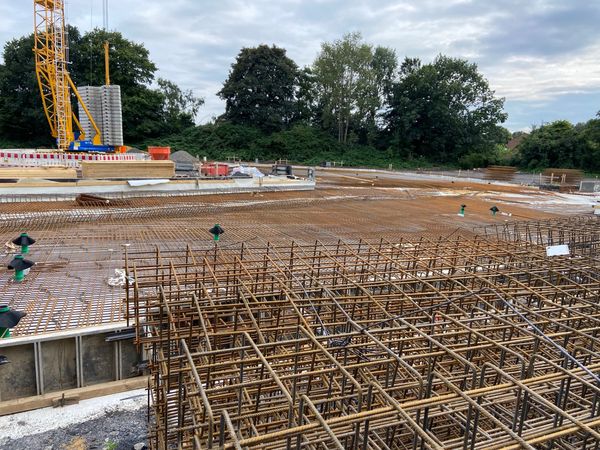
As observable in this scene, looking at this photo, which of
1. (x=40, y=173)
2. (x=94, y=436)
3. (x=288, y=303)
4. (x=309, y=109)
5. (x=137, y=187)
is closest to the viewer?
(x=94, y=436)

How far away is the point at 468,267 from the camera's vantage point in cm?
710

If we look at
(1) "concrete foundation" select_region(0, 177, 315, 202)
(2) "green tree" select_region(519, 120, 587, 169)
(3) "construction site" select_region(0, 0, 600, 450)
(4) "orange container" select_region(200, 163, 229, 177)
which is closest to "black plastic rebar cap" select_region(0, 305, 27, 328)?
(3) "construction site" select_region(0, 0, 600, 450)

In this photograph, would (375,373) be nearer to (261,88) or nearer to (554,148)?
(554,148)

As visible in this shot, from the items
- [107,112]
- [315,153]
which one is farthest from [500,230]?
[315,153]

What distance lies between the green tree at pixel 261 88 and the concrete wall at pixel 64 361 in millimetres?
44303

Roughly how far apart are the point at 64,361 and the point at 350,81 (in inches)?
1824

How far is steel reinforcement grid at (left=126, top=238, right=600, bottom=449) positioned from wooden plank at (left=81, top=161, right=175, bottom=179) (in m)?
11.6

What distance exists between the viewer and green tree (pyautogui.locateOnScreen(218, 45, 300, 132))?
4800 cm

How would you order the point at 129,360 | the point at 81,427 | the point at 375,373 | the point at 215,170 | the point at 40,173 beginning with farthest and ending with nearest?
the point at 215,170, the point at 40,173, the point at 129,360, the point at 81,427, the point at 375,373

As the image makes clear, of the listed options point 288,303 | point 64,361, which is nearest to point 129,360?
point 64,361

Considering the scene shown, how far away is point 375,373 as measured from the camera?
14.1 feet

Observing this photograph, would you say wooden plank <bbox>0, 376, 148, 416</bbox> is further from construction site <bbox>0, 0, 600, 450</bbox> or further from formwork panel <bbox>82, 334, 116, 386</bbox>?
formwork panel <bbox>82, 334, 116, 386</bbox>

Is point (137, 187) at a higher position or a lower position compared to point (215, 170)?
lower

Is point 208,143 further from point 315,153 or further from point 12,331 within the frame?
point 12,331
